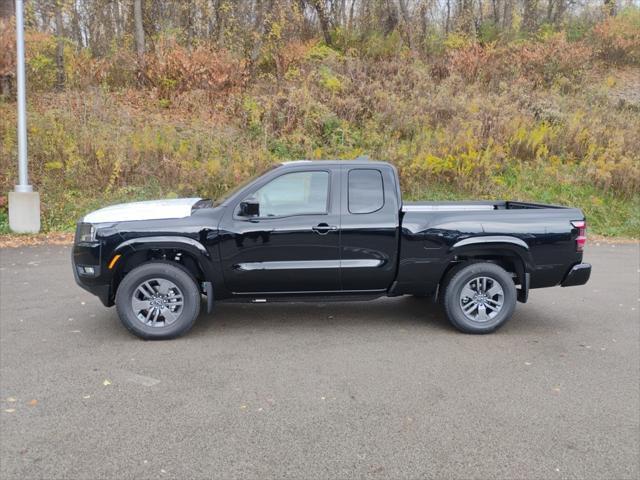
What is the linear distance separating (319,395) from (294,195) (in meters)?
2.22

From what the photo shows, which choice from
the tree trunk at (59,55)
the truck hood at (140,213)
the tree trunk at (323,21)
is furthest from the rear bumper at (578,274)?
the tree trunk at (323,21)

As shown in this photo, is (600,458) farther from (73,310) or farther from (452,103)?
(452,103)

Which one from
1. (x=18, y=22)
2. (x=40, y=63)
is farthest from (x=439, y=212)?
(x=40, y=63)

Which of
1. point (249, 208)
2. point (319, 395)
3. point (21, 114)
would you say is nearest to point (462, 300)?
point (319, 395)

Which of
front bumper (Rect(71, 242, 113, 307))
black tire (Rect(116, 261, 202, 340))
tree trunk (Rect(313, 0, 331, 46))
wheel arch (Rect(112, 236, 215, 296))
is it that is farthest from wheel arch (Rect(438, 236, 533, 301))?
tree trunk (Rect(313, 0, 331, 46))

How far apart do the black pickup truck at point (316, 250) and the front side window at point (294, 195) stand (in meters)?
0.01

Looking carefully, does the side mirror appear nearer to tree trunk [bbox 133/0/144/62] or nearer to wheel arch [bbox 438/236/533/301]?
wheel arch [bbox 438/236/533/301]

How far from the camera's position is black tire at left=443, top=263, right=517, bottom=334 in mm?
5875

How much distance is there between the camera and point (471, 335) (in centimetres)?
593

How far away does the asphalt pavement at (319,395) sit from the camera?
3408mm

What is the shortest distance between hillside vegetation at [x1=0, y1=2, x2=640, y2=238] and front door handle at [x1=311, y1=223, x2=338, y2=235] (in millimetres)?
7869

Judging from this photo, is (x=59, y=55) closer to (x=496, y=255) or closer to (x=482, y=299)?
(x=496, y=255)

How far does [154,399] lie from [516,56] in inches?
756

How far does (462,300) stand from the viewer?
19.5 ft
